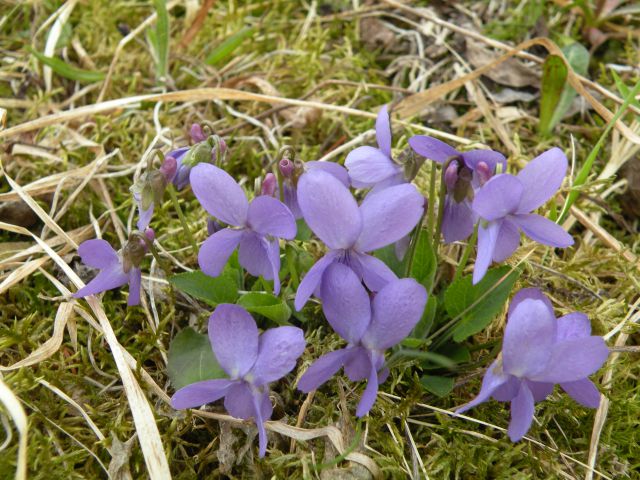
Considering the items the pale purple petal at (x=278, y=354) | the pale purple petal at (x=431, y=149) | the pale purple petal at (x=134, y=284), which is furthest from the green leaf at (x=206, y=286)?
the pale purple petal at (x=431, y=149)

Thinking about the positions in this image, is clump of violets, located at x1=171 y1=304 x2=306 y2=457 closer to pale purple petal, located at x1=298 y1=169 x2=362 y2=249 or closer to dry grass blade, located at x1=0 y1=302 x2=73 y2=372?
pale purple petal, located at x1=298 y1=169 x2=362 y2=249

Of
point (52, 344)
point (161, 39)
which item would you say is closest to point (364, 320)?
point (52, 344)

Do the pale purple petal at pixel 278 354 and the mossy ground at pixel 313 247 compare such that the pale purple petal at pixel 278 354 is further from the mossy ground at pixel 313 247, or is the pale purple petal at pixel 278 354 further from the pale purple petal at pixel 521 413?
the pale purple petal at pixel 521 413

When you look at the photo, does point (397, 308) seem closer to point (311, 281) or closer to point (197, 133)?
point (311, 281)

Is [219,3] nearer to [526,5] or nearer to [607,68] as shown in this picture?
[526,5]

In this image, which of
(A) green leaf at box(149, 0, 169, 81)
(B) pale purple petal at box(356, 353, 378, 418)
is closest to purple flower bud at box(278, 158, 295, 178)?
(B) pale purple petal at box(356, 353, 378, 418)
